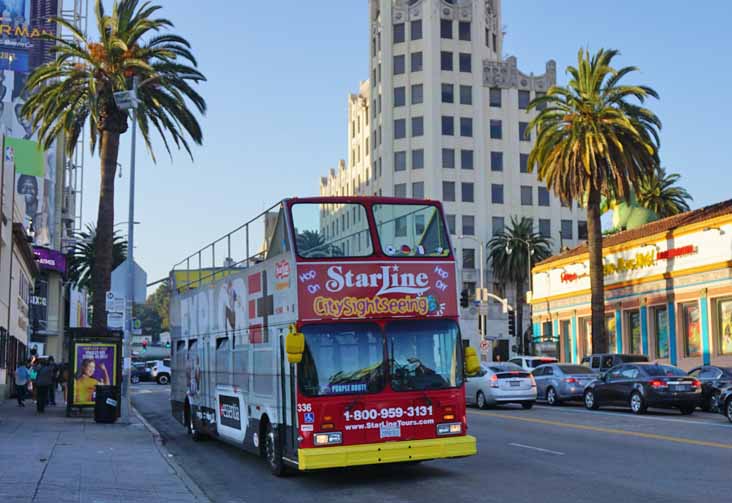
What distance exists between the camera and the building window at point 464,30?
9494 centimetres

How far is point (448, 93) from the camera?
307 feet

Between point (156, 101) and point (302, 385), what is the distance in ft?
71.9

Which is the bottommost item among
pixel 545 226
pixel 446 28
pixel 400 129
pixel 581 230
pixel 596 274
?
pixel 596 274

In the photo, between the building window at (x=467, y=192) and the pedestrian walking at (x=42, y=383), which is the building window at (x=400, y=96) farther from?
the pedestrian walking at (x=42, y=383)

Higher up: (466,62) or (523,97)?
(466,62)

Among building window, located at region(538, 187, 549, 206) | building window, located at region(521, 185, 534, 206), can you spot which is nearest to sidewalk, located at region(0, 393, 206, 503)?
building window, located at region(521, 185, 534, 206)

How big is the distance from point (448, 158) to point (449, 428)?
80.1m

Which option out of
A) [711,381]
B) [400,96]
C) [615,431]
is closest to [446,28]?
[400,96]

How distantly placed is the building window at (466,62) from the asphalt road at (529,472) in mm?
75448

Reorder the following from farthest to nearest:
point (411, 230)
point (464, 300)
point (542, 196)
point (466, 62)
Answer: point (542, 196) < point (466, 62) < point (464, 300) < point (411, 230)

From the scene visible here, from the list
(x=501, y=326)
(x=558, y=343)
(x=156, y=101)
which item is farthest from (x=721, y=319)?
(x=501, y=326)

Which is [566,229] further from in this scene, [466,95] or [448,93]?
[448,93]

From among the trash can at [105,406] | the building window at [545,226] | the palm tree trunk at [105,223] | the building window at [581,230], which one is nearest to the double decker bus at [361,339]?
the trash can at [105,406]

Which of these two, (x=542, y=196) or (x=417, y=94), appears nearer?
(x=417, y=94)
